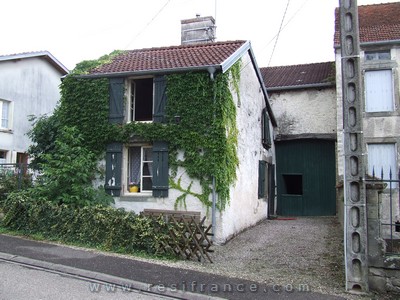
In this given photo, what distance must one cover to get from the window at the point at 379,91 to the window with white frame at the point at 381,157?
1.61 m

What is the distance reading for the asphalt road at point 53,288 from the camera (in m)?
5.74

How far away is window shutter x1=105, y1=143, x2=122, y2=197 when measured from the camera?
11.6 m

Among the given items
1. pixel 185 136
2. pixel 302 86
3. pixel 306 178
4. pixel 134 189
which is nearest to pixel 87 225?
pixel 134 189

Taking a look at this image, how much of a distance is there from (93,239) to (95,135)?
3.79 meters

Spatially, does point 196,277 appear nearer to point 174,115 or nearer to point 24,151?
point 174,115

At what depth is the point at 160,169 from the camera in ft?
36.4

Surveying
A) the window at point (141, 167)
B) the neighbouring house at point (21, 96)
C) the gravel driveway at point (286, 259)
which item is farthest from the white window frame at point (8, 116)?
the gravel driveway at point (286, 259)

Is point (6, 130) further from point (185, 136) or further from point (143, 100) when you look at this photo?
point (185, 136)

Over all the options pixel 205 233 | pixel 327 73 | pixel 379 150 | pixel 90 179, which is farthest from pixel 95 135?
pixel 327 73

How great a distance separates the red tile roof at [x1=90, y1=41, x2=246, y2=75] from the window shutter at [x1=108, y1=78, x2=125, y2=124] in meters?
0.39

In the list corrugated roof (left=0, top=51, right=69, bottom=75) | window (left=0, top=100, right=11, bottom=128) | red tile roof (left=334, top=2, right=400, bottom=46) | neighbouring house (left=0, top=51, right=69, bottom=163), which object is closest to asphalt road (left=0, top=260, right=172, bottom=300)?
neighbouring house (left=0, top=51, right=69, bottom=163)

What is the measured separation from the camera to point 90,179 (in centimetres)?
1188

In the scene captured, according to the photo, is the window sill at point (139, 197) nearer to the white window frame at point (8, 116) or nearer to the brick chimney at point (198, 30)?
the brick chimney at point (198, 30)

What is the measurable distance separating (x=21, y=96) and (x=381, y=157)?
17.9 meters
